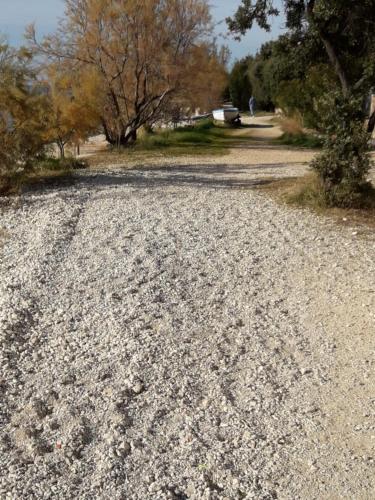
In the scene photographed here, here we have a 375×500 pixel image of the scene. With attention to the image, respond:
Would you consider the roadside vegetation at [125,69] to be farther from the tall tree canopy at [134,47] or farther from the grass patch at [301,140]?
the grass patch at [301,140]

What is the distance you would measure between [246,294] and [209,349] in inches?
45.7

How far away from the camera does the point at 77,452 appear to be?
115 inches

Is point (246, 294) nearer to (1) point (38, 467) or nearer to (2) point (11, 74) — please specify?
(1) point (38, 467)

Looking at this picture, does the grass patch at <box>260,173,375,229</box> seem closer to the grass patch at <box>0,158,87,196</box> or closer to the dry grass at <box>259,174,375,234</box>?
the dry grass at <box>259,174,375,234</box>

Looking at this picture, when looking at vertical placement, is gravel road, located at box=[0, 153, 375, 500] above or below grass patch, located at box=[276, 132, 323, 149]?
above

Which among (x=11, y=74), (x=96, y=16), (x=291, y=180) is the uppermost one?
(x=96, y=16)

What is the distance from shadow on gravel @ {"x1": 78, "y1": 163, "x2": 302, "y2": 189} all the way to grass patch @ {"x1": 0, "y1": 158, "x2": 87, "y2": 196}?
1.69ft

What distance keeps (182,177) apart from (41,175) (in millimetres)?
2930

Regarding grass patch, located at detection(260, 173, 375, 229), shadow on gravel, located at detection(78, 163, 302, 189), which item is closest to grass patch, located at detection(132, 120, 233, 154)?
shadow on gravel, located at detection(78, 163, 302, 189)

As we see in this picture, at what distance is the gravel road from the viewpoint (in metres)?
2.80

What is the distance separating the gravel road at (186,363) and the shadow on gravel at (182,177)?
3.67 metres

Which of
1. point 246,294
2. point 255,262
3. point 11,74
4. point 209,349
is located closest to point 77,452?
point 209,349

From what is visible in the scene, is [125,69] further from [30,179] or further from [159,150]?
[30,179]

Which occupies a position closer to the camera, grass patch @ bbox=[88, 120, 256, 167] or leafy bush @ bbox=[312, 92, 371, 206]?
leafy bush @ bbox=[312, 92, 371, 206]
